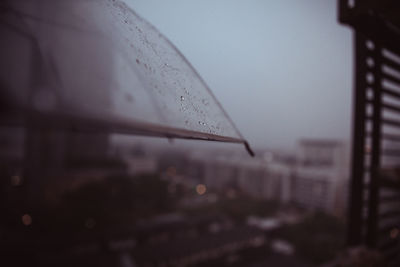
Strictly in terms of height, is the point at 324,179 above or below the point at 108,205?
below

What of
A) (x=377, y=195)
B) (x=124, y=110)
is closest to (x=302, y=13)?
(x=377, y=195)

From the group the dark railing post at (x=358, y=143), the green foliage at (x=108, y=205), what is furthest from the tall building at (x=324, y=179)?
the dark railing post at (x=358, y=143)

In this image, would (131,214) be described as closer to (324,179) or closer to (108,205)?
(108,205)

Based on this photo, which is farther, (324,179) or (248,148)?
(324,179)

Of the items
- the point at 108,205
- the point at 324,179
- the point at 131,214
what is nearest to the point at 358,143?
the point at 108,205

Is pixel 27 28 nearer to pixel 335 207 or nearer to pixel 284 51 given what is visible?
pixel 284 51

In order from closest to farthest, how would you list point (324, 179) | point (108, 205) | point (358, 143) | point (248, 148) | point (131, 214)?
point (248, 148), point (358, 143), point (108, 205), point (131, 214), point (324, 179)

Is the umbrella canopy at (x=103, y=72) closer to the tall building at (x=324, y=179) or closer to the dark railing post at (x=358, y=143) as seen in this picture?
the dark railing post at (x=358, y=143)
